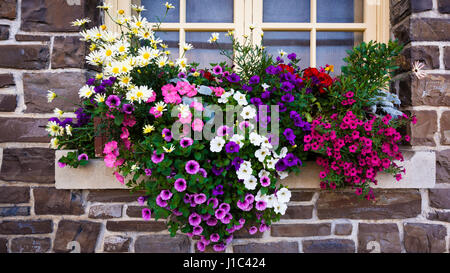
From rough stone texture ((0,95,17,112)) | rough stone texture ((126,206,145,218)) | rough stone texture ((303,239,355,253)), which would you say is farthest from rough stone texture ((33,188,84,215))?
rough stone texture ((303,239,355,253))

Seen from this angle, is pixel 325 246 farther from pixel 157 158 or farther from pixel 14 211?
pixel 14 211

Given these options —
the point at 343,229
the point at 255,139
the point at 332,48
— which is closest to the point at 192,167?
the point at 255,139

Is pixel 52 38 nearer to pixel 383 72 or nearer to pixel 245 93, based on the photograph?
pixel 245 93

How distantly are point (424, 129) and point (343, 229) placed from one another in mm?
711

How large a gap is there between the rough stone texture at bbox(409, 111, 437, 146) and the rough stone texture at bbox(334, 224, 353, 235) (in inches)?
22.9

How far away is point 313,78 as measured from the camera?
1.60m

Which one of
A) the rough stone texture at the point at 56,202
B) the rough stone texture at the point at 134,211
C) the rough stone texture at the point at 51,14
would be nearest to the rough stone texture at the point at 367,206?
the rough stone texture at the point at 134,211

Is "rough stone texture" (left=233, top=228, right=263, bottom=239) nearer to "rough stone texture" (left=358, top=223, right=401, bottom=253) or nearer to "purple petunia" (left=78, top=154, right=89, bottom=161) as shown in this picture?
"rough stone texture" (left=358, top=223, right=401, bottom=253)

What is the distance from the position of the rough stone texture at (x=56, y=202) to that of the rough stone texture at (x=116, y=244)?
213 millimetres

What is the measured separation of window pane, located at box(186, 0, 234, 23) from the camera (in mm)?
2064
